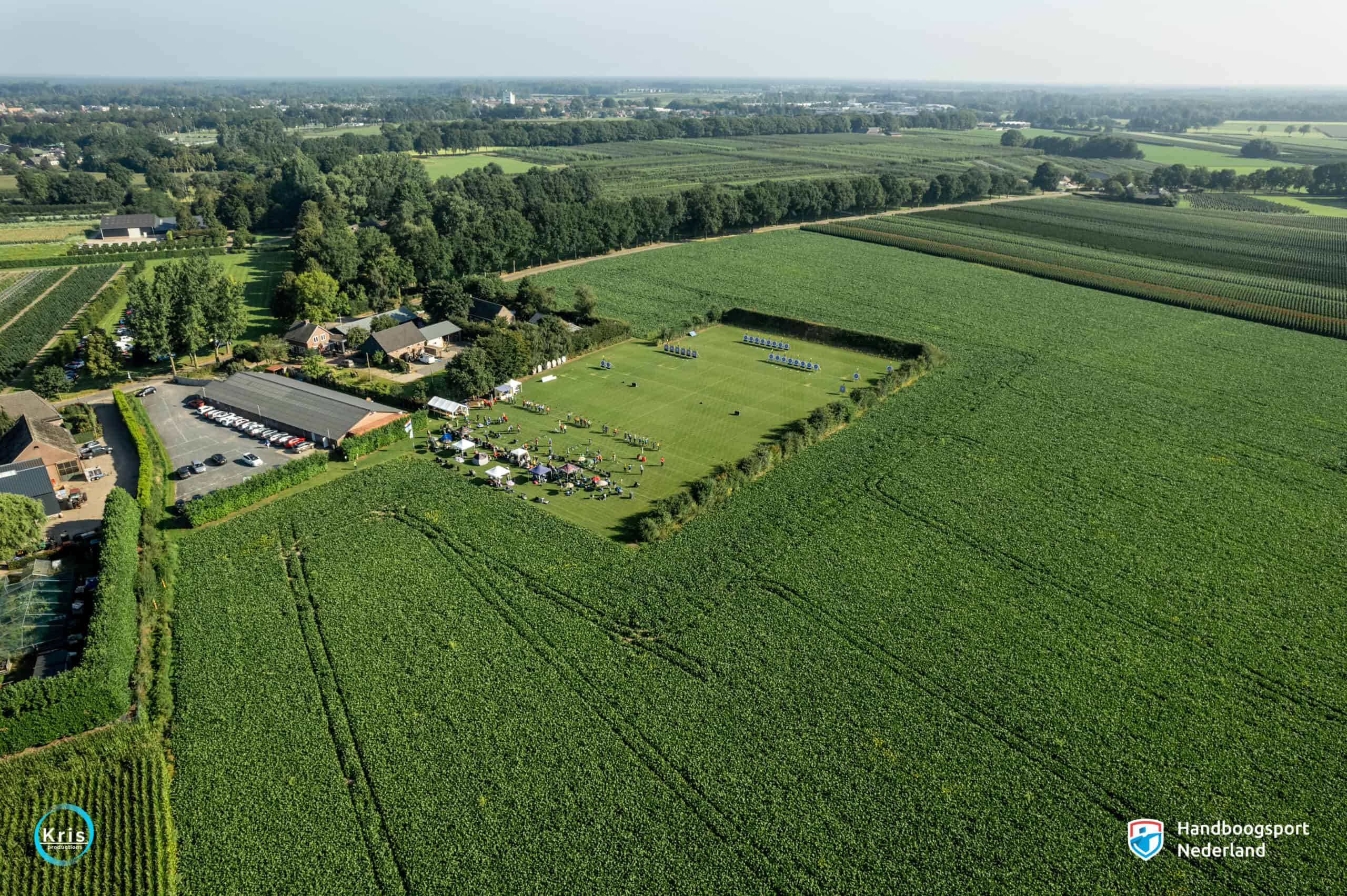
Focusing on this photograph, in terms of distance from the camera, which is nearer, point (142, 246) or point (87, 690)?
point (87, 690)

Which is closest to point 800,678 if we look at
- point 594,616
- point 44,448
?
point 594,616

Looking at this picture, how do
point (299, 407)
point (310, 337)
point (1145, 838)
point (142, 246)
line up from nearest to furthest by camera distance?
point (1145, 838) → point (299, 407) → point (310, 337) → point (142, 246)

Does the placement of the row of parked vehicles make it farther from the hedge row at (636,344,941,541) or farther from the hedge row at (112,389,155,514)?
the hedge row at (636,344,941,541)

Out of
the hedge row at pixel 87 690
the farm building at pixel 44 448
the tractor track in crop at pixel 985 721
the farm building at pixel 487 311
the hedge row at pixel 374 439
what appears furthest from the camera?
the farm building at pixel 487 311

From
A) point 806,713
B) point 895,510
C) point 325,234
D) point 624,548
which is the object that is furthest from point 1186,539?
point 325,234

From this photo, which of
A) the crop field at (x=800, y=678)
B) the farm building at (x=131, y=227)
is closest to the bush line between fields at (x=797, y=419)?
the crop field at (x=800, y=678)

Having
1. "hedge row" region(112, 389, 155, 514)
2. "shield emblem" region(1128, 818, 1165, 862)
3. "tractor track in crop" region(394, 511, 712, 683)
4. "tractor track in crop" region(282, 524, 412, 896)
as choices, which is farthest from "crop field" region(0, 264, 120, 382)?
"shield emblem" region(1128, 818, 1165, 862)

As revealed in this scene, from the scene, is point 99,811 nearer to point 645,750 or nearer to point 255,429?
point 645,750

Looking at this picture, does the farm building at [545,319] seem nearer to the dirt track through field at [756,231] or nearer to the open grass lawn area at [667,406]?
the open grass lawn area at [667,406]

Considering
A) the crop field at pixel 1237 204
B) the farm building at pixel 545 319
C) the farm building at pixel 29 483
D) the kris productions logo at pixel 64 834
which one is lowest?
the kris productions logo at pixel 64 834
